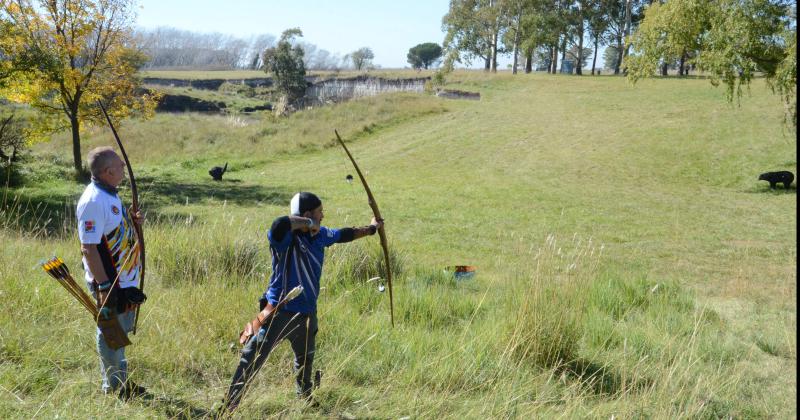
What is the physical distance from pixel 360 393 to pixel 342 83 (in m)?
64.1

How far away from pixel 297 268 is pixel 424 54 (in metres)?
127

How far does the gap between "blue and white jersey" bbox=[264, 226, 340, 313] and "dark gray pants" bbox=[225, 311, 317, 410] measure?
88mm

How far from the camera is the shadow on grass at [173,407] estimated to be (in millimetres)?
3396

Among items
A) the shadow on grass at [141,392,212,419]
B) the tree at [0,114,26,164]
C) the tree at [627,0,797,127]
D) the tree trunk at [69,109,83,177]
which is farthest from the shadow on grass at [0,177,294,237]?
the tree at [627,0,797,127]

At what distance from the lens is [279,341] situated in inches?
143

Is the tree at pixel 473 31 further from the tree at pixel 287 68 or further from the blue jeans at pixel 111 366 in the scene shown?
the blue jeans at pixel 111 366

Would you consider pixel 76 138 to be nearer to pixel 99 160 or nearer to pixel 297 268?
pixel 99 160

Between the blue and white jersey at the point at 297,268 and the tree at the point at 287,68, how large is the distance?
62614mm

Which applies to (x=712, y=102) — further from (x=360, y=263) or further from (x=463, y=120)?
(x=360, y=263)

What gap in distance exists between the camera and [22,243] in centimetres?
672

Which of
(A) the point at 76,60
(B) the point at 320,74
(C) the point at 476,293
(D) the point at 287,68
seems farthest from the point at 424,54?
(C) the point at 476,293

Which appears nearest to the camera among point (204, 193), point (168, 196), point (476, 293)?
point (476, 293)

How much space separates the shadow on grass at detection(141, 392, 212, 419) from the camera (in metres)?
3.40

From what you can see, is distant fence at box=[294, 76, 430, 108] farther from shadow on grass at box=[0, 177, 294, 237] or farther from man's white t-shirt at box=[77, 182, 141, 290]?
man's white t-shirt at box=[77, 182, 141, 290]
